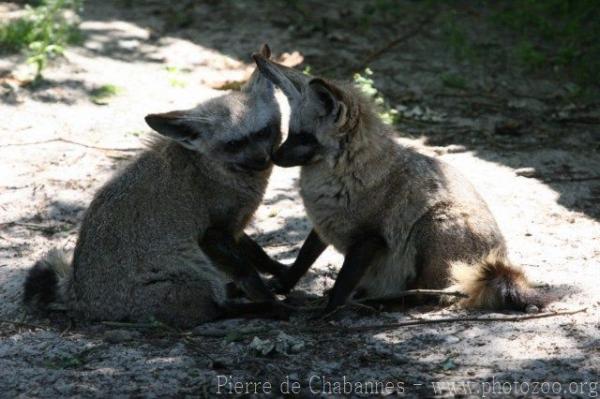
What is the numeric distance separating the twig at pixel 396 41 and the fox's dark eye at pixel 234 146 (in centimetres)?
452

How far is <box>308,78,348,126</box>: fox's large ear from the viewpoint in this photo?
18.9 ft

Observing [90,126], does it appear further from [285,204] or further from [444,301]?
[444,301]

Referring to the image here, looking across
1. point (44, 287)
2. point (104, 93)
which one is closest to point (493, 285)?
point (44, 287)

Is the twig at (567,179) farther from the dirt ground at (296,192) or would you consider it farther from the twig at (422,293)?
the twig at (422,293)

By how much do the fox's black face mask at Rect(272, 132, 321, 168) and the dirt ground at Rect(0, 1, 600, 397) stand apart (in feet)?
3.64

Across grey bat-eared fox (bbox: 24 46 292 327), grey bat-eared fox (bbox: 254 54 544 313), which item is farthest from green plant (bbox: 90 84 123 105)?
grey bat-eared fox (bbox: 254 54 544 313)

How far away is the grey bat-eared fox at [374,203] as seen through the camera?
5.87 m

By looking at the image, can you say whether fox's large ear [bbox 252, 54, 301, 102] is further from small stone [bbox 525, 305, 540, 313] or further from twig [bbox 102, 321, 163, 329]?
small stone [bbox 525, 305, 540, 313]

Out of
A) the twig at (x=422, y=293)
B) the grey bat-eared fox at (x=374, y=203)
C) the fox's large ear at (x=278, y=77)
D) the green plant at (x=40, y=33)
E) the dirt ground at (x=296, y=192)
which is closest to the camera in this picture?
the dirt ground at (x=296, y=192)

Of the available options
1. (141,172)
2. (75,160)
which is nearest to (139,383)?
(141,172)

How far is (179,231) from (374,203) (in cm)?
140

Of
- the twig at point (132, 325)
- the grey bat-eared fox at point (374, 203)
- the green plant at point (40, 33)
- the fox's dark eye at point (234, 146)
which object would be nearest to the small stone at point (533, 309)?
the grey bat-eared fox at point (374, 203)

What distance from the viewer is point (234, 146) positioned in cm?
623

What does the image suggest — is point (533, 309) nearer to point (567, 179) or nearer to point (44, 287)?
point (567, 179)
